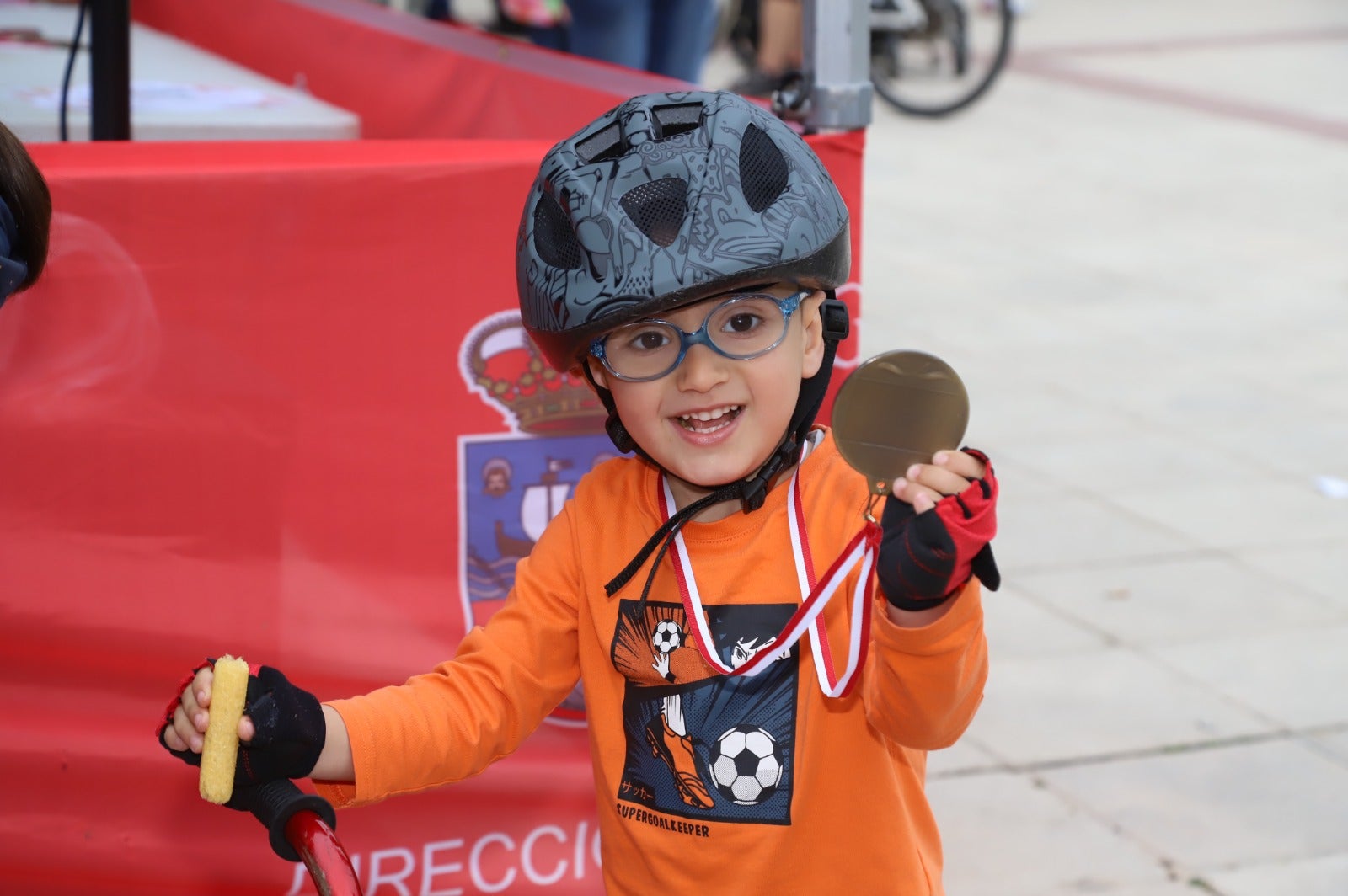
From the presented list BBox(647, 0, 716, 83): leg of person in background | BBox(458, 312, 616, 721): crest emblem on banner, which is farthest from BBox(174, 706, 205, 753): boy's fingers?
BBox(647, 0, 716, 83): leg of person in background

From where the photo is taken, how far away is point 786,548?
84.0 inches

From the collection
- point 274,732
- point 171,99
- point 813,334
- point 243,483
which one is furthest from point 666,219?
point 171,99

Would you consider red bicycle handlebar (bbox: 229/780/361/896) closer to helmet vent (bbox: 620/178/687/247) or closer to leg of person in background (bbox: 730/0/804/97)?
helmet vent (bbox: 620/178/687/247)

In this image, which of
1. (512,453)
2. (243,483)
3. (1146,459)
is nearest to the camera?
(243,483)

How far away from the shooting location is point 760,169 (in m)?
2.14

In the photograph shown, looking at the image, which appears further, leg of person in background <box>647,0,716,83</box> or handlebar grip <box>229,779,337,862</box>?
leg of person in background <box>647,0,716,83</box>

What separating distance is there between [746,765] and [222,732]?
2.23ft

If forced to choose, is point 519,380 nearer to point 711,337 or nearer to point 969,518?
point 711,337

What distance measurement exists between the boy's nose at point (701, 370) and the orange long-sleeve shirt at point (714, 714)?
214 millimetres

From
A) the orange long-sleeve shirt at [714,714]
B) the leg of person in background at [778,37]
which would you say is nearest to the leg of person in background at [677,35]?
the orange long-sleeve shirt at [714,714]

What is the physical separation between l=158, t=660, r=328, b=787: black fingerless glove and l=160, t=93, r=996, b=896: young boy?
0.05 meters

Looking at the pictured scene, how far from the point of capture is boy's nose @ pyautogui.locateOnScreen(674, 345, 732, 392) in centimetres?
202

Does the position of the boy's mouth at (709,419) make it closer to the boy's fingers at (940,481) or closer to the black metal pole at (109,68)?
the boy's fingers at (940,481)

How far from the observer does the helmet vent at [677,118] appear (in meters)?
2.17
